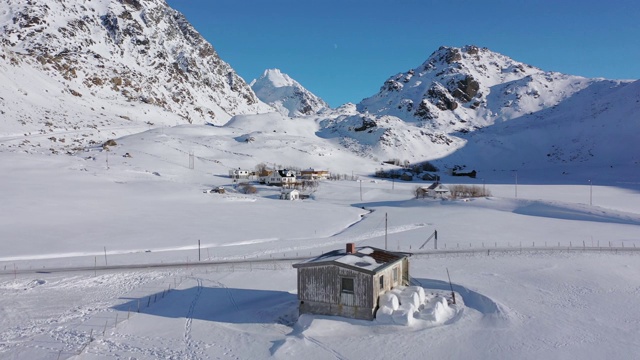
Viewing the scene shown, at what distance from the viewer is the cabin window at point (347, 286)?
70.1 ft

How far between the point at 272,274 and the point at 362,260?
32.5 ft

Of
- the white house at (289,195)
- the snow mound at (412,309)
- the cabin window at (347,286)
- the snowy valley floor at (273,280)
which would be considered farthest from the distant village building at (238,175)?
the cabin window at (347,286)

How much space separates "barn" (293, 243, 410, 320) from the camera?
21047 millimetres

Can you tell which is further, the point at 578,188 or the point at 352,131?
the point at 352,131

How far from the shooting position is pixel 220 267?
32.1 m

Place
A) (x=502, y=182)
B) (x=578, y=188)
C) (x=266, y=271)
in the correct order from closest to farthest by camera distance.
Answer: (x=266, y=271) → (x=578, y=188) → (x=502, y=182)

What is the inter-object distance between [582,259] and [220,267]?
25976 mm

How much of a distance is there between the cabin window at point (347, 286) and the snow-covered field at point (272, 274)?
1380 mm

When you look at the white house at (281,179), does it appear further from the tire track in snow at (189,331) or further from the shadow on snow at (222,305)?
the tire track in snow at (189,331)

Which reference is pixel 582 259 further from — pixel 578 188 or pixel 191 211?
pixel 578 188

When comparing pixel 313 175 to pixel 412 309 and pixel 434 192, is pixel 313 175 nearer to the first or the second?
pixel 434 192

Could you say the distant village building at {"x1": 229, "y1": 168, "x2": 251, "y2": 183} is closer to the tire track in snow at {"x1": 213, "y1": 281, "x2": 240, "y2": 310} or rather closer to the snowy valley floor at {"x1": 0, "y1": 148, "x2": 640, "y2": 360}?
the snowy valley floor at {"x1": 0, "y1": 148, "x2": 640, "y2": 360}

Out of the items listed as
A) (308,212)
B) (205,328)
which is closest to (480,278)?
(205,328)

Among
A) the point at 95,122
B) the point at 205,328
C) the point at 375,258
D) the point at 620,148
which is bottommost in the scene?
the point at 205,328
